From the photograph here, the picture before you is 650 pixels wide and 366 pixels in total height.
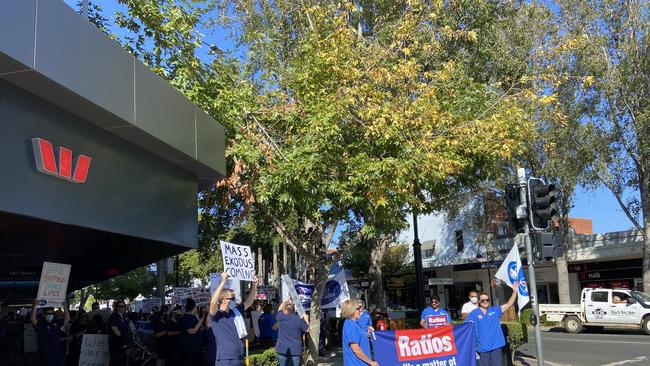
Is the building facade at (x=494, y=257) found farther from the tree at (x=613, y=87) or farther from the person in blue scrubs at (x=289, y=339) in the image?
the person in blue scrubs at (x=289, y=339)

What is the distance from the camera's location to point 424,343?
29.6 feet

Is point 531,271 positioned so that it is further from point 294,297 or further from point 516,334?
point 516,334

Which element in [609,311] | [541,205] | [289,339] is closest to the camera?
[289,339]

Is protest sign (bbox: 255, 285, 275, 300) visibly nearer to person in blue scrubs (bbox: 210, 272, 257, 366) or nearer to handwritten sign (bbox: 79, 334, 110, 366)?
handwritten sign (bbox: 79, 334, 110, 366)

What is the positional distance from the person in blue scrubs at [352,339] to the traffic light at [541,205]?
179 inches

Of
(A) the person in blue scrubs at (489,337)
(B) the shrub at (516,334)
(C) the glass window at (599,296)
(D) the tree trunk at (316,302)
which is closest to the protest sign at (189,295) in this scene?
(D) the tree trunk at (316,302)

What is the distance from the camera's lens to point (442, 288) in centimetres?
4506

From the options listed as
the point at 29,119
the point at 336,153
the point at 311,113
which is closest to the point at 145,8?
the point at 311,113

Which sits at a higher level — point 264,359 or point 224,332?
point 224,332

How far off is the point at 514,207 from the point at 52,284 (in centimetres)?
771

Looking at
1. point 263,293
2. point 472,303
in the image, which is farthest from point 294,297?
point 263,293

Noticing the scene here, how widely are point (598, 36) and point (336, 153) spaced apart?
51.8ft

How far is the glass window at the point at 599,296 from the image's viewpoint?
2450 centimetres

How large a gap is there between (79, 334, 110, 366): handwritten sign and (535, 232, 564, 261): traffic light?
26.6 feet
